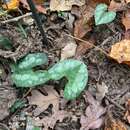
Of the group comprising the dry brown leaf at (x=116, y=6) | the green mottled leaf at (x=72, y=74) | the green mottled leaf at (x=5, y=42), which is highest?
the dry brown leaf at (x=116, y=6)

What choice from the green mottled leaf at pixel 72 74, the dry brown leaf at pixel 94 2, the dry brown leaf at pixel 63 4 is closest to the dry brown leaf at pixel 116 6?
the dry brown leaf at pixel 94 2

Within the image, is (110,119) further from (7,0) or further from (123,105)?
(7,0)

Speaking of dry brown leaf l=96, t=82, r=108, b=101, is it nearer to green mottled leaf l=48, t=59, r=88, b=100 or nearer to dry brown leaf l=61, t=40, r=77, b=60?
green mottled leaf l=48, t=59, r=88, b=100

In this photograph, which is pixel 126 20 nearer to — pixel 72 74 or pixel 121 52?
pixel 121 52

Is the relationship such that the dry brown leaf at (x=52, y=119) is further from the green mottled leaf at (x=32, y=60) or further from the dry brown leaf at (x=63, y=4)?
the dry brown leaf at (x=63, y=4)

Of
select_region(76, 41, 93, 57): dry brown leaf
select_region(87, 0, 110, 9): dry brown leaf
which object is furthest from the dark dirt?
select_region(87, 0, 110, 9): dry brown leaf

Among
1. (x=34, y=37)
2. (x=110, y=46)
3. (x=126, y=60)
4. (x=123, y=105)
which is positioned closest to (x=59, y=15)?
(x=34, y=37)
